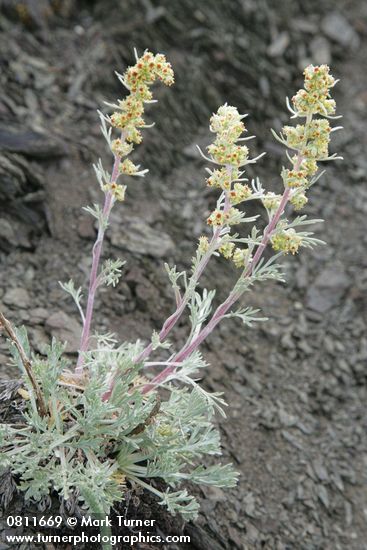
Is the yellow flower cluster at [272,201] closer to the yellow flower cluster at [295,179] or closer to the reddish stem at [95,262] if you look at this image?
the yellow flower cluster at [295,179]

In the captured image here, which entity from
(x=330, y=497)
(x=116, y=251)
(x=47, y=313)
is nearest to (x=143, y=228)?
(x=116, y=251)

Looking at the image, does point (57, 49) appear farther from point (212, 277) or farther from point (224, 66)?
point (212, 277)

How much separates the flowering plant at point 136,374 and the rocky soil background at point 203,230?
0.78 metres

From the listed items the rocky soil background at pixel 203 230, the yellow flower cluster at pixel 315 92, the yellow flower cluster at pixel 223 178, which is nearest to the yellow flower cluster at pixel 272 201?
the yellow flower cluster at pixel 223 178

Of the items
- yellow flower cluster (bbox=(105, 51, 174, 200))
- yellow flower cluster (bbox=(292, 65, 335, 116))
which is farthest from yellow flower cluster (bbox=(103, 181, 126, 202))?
yellow flower cluster (bbox=(292, 65, 335, 116))

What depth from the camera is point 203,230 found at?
738cm

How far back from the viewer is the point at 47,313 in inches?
231

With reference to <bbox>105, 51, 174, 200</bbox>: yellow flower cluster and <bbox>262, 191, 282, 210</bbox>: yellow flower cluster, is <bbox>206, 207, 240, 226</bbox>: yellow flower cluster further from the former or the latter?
<bbox>105, 51, 174, 200</bbox>: yellow flower cluster

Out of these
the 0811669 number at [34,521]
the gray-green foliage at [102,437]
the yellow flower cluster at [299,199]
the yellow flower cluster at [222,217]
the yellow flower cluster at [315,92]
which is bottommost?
the 0811669 number at [34,521]

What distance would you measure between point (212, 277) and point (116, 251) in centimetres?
100

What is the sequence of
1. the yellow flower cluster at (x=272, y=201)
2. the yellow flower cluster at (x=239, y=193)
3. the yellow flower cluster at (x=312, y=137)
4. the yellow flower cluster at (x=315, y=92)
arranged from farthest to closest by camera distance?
the yellow flower cluster at (x=272, y=201) → the yellow flower cluster at (x=239, y=193) → the yellow flower cluster at (x=312, y=137) → the yellow flower cluster at (x=315, y=92)

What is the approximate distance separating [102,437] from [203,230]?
339 cm

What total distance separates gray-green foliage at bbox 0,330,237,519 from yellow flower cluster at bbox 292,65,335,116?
1.65 metres

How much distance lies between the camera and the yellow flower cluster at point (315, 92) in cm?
377
